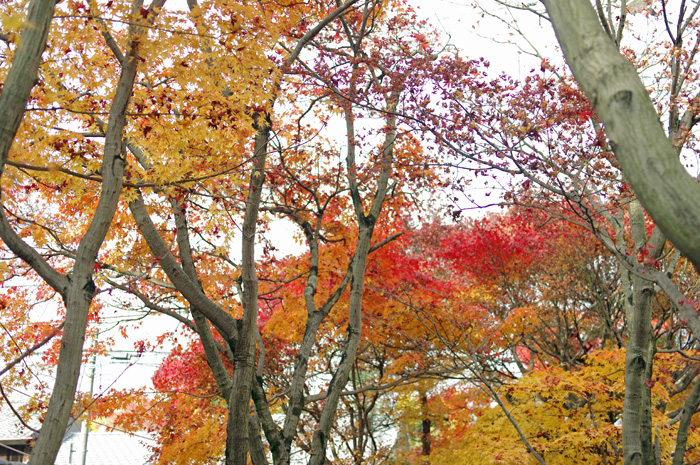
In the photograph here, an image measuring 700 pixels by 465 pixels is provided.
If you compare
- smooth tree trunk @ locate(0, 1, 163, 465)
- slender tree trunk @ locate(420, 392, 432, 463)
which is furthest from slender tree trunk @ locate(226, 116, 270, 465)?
slender tree trunk @ locate(420, 392, 432, 463)

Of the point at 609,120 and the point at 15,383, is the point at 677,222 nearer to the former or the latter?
the point at 609,120

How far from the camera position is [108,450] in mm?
20812

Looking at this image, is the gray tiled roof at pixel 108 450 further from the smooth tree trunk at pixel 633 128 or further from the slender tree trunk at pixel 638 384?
the smooth tree trunk at pixel 633 128

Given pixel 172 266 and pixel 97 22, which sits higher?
pixel 97 22

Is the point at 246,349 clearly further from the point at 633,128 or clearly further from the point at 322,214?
the point at 633,128

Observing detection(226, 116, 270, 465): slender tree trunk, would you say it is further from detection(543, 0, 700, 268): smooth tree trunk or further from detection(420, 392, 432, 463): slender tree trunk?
detection(420, 392, 432, 463): slender tree trunk

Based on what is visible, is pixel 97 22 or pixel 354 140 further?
pixel 354 140

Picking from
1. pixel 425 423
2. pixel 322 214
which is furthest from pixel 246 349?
pixel 425 423

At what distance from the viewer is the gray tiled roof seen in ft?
64.9

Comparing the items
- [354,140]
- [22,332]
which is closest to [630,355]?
[354,140]

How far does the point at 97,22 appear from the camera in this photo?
401 cm

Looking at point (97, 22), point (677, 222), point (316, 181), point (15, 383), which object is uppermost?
point (316, 181)

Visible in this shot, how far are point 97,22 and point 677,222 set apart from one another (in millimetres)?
4047

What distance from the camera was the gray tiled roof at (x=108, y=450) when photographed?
19781mm
